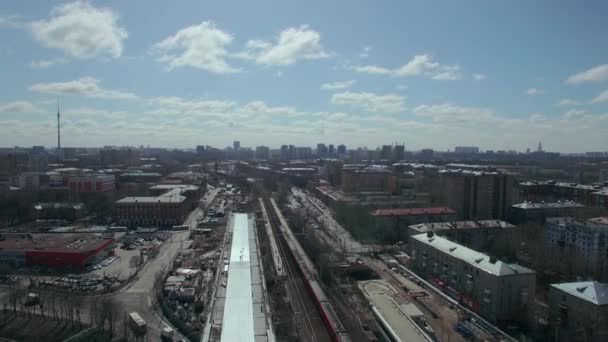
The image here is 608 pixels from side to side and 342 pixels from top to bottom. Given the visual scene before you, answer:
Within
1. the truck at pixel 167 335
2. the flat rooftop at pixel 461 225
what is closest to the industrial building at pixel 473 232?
the flat rooftop at pixel 461 225

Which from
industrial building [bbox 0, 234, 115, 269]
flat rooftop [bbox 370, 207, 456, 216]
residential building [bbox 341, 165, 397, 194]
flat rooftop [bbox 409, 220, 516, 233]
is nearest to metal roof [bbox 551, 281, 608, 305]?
flat rooftop [bbox 409, 220, 516, 233]

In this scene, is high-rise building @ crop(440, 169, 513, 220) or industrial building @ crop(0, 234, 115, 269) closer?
industrial building @ crop(0, 234, 115, 269)

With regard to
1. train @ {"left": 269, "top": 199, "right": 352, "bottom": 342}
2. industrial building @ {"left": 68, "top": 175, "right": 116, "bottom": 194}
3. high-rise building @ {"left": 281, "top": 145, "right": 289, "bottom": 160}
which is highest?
high-rise building @ {"left": 281, "top": 145, "right": 289, "bottom": 160}

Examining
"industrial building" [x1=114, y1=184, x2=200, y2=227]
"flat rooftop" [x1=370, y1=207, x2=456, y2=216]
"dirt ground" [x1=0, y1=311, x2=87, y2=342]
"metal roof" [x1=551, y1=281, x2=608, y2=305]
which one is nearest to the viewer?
"metal roof" [x1=551, y1=281, x2=608, y2=305]

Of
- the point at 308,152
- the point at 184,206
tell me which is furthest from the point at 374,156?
the point at 184,206

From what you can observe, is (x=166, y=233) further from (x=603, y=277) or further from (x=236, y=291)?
(x=603, y=277)

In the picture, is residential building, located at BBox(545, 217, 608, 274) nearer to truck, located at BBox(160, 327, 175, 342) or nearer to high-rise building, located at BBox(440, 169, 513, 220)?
high-rise building, located at BBox(440, 169, 513, 220)

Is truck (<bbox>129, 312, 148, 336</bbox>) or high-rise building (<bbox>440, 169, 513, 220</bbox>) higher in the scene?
high-rise building (<bbox>440, 169, 513, 220</bbox>)

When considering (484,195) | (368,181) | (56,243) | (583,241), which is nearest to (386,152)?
(368,181)
